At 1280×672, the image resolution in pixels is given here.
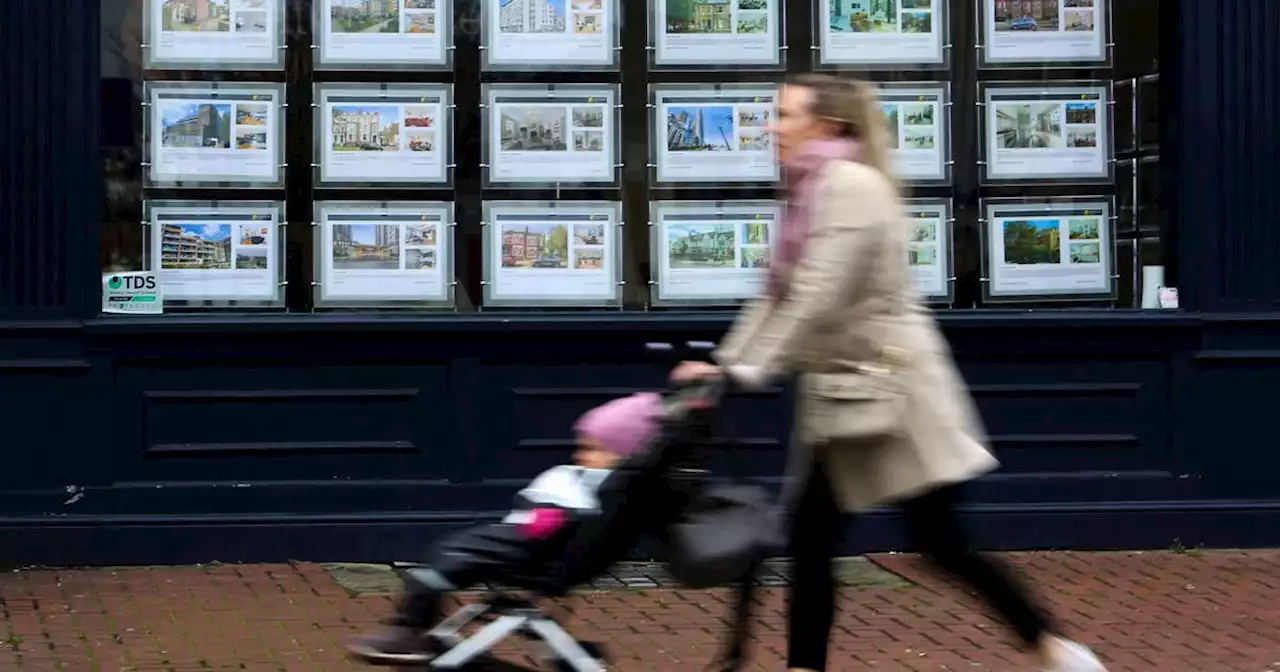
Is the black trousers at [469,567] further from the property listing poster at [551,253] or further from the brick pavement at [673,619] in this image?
the property listing poster at [551,253]

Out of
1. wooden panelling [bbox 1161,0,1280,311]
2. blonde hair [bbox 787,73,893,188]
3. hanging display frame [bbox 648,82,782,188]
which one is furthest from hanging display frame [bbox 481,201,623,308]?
blonde hair [bbox 787,73,893,188]

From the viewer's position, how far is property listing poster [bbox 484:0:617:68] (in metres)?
7.83

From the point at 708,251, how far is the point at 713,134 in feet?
1.71

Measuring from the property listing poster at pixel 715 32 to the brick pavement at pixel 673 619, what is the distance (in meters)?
2.34

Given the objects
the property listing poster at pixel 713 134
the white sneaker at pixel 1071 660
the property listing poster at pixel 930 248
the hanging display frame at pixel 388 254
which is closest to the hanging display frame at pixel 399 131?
the hanging display frame at pixel 388 254

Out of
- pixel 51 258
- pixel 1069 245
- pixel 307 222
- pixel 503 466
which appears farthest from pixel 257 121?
pixel 1069 245

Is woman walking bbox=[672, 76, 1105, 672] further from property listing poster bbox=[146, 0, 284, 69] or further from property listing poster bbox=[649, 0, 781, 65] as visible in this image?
property listing poster bbox=[146, 0, 284, 69]

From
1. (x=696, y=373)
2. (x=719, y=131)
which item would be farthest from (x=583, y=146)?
(x=696, y=373)

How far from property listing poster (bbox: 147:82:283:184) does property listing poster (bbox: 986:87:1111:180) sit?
320 cm

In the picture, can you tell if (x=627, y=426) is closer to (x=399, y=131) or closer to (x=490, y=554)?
(x=490, y=554)

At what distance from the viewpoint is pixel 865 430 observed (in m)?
4.76

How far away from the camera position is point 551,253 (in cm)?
785

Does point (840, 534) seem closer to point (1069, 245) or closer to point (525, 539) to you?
point (525, 539)

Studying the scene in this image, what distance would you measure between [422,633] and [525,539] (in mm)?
343
